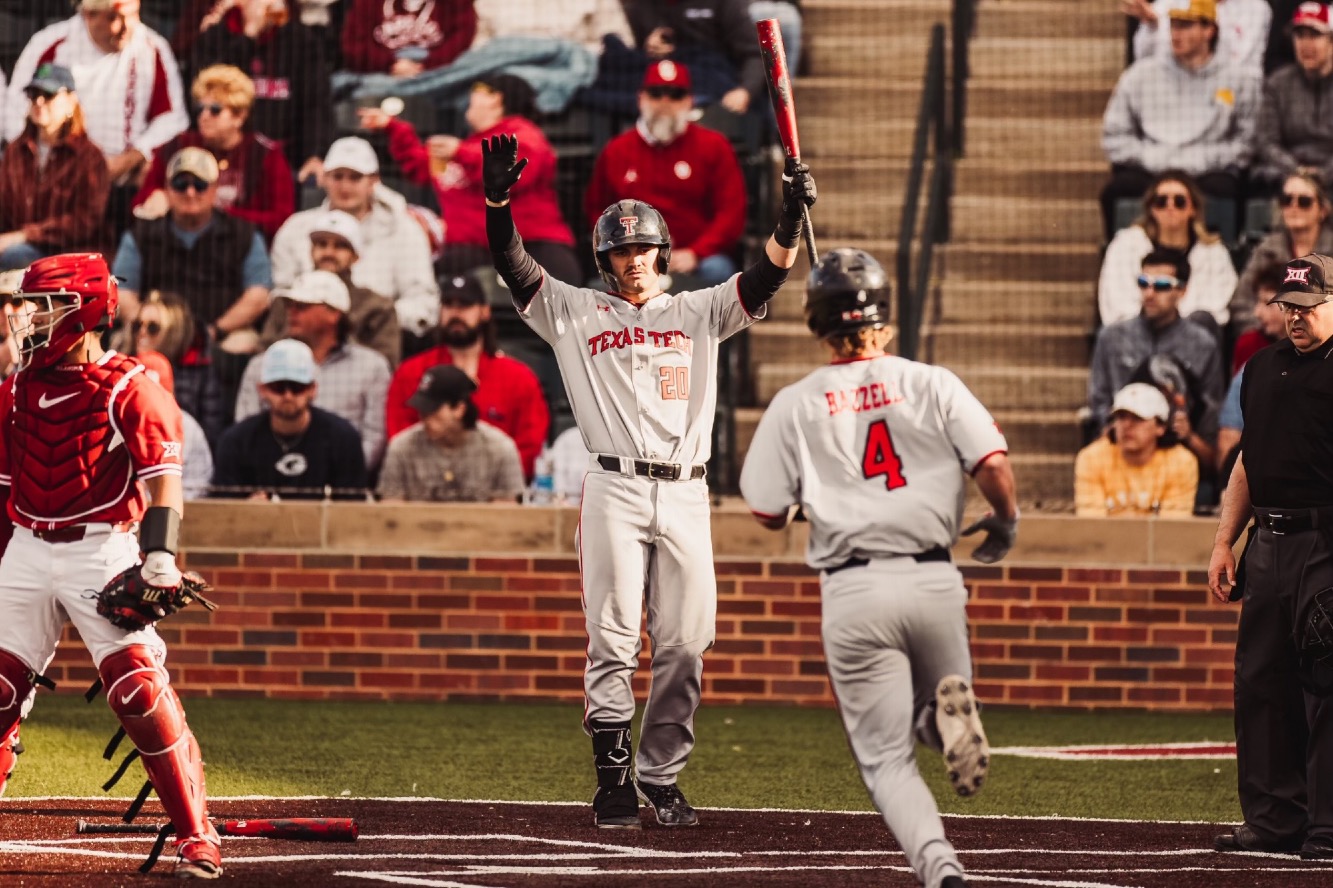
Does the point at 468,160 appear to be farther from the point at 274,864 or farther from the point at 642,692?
the point at 274,864

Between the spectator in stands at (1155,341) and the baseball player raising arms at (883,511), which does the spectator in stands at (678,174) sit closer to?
the spectator in stands at (1155,341)

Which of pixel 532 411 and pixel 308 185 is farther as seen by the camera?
pixel 308 185

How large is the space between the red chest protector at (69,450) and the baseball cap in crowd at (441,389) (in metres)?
4.54

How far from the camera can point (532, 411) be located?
11.2 meters

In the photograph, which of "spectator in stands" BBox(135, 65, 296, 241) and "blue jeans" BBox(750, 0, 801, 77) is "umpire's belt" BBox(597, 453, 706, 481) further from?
"blue jeans" BBox(750, 0, 801, 77)

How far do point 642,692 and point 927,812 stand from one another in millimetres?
5786

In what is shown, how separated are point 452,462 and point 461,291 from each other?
922mm

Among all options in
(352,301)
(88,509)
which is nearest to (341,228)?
(352,301)

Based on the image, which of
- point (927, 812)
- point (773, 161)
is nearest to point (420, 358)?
point (773, 161)

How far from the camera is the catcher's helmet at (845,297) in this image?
19.0 ft

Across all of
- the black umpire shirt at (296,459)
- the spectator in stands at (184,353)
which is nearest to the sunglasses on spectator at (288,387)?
the black umpire shirt at (296,459)

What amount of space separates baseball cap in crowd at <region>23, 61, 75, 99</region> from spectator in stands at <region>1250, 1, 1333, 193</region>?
6.49 meters

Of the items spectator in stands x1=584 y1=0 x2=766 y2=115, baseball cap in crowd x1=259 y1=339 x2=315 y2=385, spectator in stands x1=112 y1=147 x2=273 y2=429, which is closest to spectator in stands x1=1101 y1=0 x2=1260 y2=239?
spectator in stands x1=584 y1=0 x2=766 y2=115

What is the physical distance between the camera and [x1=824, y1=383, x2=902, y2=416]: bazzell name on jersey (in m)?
5.74
